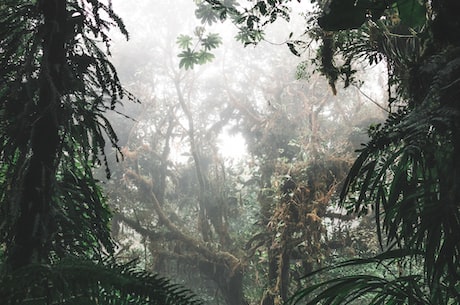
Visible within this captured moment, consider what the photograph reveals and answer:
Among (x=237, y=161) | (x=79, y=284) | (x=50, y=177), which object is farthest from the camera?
(x=237, y=161)

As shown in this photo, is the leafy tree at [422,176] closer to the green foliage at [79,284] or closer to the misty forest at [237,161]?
the misty forest at [237,161]

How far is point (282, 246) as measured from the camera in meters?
7.20

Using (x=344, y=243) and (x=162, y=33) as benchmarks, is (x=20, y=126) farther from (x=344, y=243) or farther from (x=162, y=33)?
(x=162, y=33)

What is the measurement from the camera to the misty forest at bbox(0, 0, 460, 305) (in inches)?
47.2

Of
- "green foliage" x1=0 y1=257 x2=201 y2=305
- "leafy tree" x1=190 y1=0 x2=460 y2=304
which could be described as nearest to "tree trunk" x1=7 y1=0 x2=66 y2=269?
"green foliage" x1=0 y1=257 x2=201 y2=305

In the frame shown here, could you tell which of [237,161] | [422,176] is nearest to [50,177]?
[422,176]

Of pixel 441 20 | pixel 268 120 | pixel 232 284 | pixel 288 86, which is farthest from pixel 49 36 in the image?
pixel 288 86

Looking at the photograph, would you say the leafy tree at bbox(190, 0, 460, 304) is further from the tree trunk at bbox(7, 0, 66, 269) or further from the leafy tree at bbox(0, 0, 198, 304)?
the tree trunk at bbox(7, 0, 66, 269)

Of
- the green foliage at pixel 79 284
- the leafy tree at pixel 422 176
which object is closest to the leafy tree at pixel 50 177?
the green foliage at pixel 79 284

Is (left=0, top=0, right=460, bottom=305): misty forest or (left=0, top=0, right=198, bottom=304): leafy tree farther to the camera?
(left=0, top=0, right=460, bottom=305): misty forest

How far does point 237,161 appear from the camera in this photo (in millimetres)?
13023

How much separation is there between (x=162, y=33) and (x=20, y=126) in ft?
59.5

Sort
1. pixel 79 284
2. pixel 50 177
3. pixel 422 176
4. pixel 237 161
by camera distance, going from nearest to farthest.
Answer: pixel 79 284
pixel 50 177
pixel 422 176
pixel 237 161

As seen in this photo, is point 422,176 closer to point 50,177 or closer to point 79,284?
point 79,284
